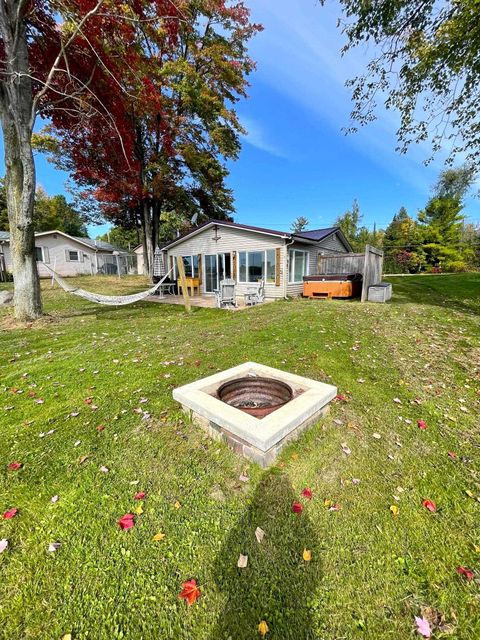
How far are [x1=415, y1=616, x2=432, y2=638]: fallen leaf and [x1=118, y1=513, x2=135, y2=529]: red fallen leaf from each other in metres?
1.49

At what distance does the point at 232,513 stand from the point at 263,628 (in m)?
0.59

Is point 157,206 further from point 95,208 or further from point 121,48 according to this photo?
point 121,48

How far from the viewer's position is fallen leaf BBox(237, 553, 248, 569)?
4.76 feet

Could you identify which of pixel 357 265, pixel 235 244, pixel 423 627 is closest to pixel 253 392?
pixel 423 627

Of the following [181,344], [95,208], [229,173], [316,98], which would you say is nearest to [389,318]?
[181,344]

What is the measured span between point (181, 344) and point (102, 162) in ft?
49.2

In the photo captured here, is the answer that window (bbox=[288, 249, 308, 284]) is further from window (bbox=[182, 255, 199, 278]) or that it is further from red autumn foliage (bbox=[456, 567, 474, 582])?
red autumn foliage (bbox=[456, 567, 474, 582])

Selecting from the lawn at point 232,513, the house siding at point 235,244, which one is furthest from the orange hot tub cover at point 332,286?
the lawn at point 232,513

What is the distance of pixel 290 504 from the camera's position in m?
1.80

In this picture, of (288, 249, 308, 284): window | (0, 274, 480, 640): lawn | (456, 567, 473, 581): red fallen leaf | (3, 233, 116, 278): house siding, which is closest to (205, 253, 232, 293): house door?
Answer: (288, 249, 308, 284): window

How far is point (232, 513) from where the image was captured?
176 cm

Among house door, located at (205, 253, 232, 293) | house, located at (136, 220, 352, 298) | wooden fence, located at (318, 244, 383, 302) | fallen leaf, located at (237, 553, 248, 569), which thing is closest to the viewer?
fallen leaf, located at (237, 553, 248, 569)

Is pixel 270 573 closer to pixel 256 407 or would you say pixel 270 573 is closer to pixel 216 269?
pixel 256 407

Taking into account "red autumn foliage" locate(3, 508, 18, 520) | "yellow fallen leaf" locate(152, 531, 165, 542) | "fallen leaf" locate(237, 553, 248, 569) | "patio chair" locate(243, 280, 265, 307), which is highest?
"patio chair" locate(243, 280, 265, 307)
